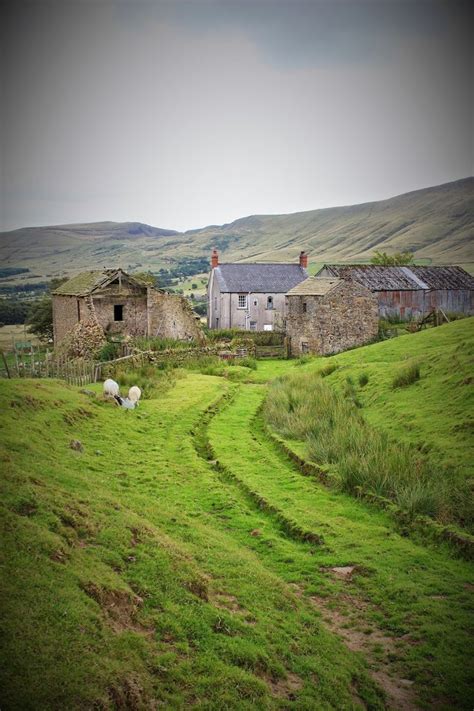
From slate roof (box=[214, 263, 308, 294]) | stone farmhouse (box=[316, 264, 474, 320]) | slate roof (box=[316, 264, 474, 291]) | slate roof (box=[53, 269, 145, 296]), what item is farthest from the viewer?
slate roof (box=[214, 263, 308, 294])

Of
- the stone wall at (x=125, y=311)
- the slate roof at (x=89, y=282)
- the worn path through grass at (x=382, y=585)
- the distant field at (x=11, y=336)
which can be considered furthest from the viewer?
the distant field at (x=11, y=336)

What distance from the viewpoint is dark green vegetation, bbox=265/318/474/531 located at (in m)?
14.2

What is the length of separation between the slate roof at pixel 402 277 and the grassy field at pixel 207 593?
4348 centimetres

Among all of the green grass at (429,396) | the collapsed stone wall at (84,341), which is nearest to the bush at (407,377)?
the green grass at (429,396)

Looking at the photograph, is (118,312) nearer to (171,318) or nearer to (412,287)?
(171,318)

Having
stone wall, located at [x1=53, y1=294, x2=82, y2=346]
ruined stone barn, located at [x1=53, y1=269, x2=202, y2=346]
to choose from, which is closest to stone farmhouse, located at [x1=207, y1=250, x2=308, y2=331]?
ruined stone barn, located at [x1=53, y1=269, x2=202, y2=346]

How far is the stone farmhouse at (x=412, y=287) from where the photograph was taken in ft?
184

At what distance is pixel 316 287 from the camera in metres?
47.4

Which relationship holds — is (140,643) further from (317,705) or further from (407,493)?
(407,493)

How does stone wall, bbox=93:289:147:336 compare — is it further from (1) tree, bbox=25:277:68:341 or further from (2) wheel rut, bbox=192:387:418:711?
(2) wheel rut, bbox=192:387:418:711

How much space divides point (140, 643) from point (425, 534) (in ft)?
24.9

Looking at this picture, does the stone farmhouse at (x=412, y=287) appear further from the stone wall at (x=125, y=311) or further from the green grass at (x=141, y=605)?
the green grass at (x=141, y=605)

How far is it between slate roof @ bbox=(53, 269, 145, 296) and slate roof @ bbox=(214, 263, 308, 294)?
17.7 metres

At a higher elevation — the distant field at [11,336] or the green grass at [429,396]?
the distant field at [11,336]
